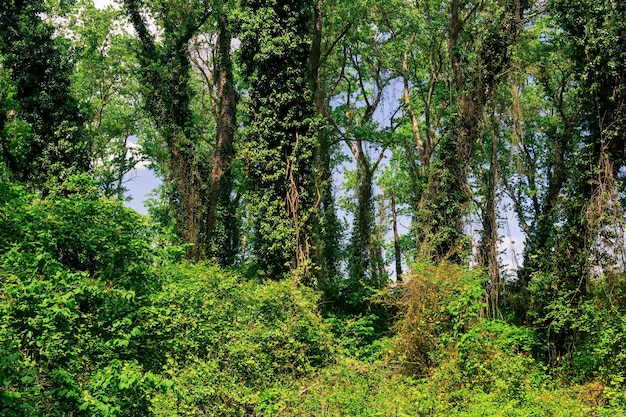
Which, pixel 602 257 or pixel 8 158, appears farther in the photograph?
pixel 8 158

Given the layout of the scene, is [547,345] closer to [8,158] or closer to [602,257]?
[602,257]

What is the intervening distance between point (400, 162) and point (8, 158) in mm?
18619

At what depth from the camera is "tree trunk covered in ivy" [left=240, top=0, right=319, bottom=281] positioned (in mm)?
15836

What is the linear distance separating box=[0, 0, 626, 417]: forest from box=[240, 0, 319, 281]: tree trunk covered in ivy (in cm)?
8

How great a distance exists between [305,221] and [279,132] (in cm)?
277

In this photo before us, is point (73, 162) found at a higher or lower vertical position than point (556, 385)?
higher

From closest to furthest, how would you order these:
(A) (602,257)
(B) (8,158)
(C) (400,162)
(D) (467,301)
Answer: (D) (467,301) < (A) (602,257) < (B) (8,158) < (C) (400,162)

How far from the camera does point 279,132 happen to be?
16.3 meters

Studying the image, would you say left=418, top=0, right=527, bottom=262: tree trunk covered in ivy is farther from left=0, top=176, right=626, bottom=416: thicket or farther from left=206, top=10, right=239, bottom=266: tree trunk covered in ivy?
left=206, top=10, right=239, bottom=266: tree trunk covered in ivy

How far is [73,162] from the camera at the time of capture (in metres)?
20.0

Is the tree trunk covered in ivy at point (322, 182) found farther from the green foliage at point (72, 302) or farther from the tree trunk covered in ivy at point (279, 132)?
the green foliage at point (72, 302)

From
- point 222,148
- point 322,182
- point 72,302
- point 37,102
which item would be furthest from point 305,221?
point 37,102

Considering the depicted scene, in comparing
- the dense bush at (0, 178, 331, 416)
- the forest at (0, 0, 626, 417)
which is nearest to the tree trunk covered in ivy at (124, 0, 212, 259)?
the forest at (0, 0, 626, 417)

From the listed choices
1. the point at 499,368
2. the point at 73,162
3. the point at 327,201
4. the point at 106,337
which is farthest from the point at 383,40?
the point at 106,337
